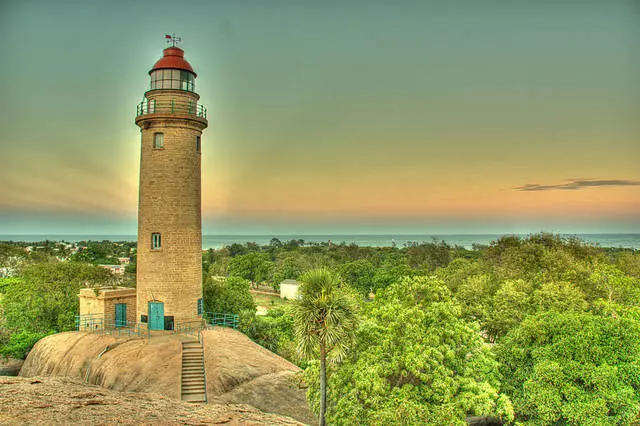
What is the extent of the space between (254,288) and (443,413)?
269ft

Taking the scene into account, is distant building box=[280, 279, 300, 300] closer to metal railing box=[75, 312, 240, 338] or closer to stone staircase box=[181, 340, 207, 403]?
metal railing box=[75, 312, 240, 338]

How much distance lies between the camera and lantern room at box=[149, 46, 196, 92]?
26.2 m

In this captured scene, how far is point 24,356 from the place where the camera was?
26453 millimetres

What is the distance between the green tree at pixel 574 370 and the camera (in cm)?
1579

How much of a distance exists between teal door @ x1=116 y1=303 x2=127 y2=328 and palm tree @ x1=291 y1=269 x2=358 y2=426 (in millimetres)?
15390

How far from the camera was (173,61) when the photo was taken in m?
26.4

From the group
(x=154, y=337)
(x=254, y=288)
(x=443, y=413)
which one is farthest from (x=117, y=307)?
(x=254, y=288)

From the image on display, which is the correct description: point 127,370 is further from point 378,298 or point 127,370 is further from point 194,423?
point 378,298

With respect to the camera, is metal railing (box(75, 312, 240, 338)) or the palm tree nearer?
the palm tree

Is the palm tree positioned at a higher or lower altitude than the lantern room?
lower

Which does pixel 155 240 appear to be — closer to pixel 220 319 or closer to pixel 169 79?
pixel 220 319

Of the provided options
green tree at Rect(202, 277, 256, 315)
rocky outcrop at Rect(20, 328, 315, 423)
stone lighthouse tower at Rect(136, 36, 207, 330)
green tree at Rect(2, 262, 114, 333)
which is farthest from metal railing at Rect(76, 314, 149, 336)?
green tree at Rect(202, 277, 256, 315)

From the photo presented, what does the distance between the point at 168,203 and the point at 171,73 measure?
8.09 metres

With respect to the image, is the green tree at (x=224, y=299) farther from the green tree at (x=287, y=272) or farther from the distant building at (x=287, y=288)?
the green tree at (x=287, y=272)
